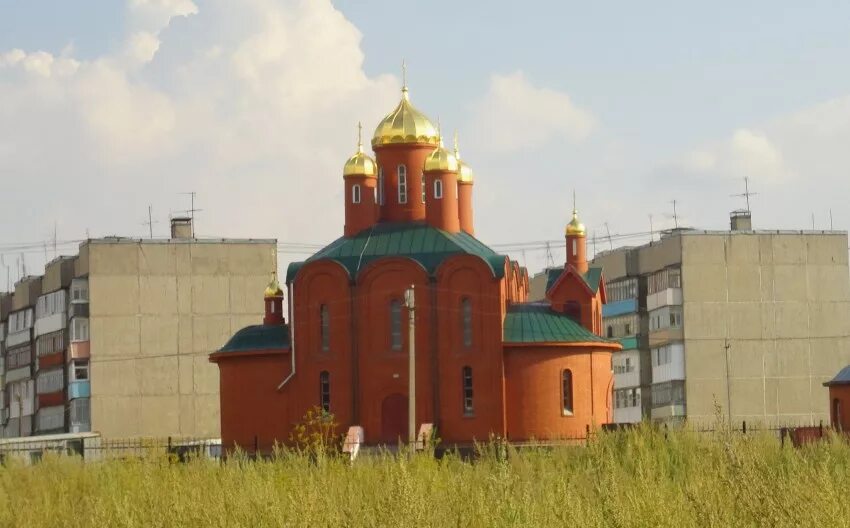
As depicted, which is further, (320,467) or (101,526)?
(320,467)

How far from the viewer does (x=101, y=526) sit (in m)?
15.3

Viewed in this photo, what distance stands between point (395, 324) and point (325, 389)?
2.41 m

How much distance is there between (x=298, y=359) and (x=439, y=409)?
13.0ft

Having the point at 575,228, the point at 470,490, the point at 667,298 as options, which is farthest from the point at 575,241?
the point at 470,490

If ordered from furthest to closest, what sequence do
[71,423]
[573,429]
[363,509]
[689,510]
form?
[71,423] → [573,429] → [363,509] → [689,510]

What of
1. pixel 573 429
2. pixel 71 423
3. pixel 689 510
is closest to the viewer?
pixel 689 510

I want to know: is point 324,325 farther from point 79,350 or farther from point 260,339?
point 79,350

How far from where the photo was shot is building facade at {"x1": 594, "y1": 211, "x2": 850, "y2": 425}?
220 ft

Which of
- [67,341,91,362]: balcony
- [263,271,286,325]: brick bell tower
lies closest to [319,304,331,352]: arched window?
[263,271,286,325]: brick bell tower

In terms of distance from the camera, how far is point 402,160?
1759 inches

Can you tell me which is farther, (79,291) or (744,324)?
(744,324)

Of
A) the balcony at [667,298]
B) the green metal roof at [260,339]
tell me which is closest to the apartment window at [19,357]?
the balcony at [667,298]

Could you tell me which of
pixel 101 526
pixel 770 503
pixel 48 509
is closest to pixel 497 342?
pixel 48 509

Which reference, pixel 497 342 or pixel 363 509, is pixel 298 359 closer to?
pixel 497 342
